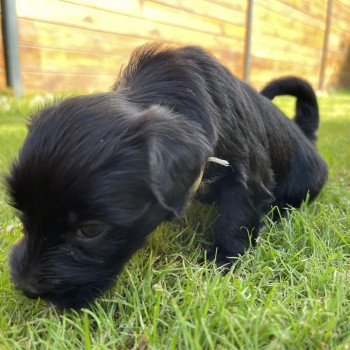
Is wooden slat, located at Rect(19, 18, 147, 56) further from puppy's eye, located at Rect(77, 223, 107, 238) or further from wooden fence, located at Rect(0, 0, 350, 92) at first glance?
puppy's eye, located at Rect(77, 223, 107, 238)

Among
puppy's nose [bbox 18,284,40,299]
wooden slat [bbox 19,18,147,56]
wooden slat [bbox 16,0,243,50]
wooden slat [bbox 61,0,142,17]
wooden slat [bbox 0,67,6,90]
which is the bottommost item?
puppy's nose [bbox 18,284,40,299]

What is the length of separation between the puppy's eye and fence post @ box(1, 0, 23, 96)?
157 inches

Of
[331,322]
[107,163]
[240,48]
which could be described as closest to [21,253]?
[107,163]

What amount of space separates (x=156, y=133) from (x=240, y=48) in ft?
24.3

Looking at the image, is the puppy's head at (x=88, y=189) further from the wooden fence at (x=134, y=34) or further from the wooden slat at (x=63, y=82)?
the wooden slat at (x=63, y=82)

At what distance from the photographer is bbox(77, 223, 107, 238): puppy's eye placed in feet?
4.31

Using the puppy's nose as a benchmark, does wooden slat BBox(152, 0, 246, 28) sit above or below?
above

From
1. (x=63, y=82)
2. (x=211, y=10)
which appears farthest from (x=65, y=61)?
(x=211, y=10)

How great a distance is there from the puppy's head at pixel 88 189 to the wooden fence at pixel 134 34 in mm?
1903

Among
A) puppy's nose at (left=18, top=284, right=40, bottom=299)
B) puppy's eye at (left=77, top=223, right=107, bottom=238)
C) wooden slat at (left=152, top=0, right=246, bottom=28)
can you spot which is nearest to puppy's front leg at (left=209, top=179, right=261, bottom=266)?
puppy's eye at (left=77, top=223, right=107, bottom=238)

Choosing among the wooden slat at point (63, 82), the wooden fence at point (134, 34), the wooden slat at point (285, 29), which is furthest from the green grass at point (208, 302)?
the wooden slat at point (285, 29)

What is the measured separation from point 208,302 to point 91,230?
42 centimetres

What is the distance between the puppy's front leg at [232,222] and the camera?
6.13 ft

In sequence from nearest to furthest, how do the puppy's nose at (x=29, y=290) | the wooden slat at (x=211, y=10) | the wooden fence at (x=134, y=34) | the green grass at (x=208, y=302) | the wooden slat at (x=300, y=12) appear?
the green grass at (x=208, y=302), the puppy's nose at (x=29, y=290), the wooden fence at (x=134, y=34), the wooden slat at (x=211, y=10), the wooden slat at (x=300, y=12)
